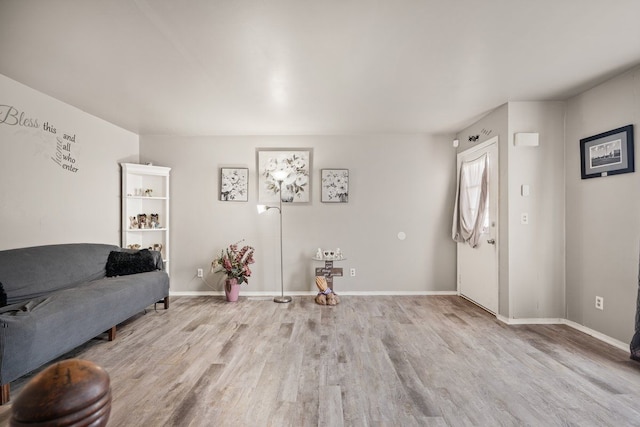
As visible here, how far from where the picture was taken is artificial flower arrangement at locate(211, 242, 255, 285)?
4625 millimetres

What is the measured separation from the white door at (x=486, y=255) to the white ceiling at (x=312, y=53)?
0.62 m

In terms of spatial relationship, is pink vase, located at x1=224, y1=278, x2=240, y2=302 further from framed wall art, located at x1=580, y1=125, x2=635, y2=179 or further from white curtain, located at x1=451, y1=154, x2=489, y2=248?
framed wall art, located at x1=580, y1=125, x2=635, y2=179

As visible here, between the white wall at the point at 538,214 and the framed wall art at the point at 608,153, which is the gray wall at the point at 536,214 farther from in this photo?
the framed wall art at the point at 608,153

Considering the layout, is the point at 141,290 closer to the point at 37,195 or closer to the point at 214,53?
the point at 37,195

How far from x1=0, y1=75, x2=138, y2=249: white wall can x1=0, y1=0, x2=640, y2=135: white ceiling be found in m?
0.24

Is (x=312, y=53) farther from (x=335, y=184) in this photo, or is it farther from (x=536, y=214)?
(x=536, y=214)

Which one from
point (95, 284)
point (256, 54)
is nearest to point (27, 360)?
point (95, 284)

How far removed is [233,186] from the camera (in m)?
5.05

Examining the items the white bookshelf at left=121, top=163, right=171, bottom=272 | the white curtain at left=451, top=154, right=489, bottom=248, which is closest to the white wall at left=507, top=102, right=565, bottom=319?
the white curtain at left=451, top=154, right=489, bottom=248

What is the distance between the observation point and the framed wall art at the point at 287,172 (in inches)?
199

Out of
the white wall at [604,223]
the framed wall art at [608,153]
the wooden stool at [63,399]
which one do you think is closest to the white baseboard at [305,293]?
the white wall at [604,223]

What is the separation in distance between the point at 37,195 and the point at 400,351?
3.95 metres

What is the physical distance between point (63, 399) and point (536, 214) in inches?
171

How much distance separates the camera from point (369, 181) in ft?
16.6
